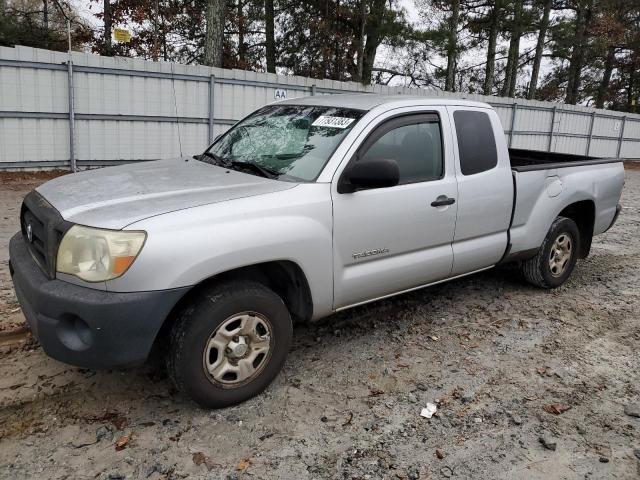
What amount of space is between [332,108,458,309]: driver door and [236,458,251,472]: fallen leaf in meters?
1.16

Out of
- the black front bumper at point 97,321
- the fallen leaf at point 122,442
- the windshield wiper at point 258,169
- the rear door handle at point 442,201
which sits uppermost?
the windshield wiper at point 258,169

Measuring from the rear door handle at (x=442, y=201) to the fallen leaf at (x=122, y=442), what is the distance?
247 centimetres

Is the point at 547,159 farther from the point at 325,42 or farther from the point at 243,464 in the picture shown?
the point at 325,42

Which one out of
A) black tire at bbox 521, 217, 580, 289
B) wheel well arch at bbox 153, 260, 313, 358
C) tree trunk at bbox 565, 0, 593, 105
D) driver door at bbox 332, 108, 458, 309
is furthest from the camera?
tree trunk at bbox 565, 0, 593, 105

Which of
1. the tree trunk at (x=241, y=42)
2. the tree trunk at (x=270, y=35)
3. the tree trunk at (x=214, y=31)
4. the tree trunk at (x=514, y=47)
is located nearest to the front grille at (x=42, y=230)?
the tree trunk at (x=214, y=31)

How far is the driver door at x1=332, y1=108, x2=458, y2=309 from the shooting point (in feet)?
11.6

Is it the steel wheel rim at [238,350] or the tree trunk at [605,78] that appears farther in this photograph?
the tree trunk at [605,78]

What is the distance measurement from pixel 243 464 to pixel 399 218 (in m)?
1.86

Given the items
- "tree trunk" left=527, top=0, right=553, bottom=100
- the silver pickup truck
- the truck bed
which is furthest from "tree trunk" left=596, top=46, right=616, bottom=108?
the silver pickup truck

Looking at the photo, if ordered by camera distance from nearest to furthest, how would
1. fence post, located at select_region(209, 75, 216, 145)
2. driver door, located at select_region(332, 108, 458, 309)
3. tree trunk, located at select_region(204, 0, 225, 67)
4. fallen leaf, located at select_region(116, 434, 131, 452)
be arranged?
fallen leaf, located at select_region(116, 434, 131, 452) < driver door, located at select_region(332, 108, 458, 309) < fence post, located at select_region(209, 75, 216, 145) < tree trunk, located at select_region(204, 0, 225, 67)

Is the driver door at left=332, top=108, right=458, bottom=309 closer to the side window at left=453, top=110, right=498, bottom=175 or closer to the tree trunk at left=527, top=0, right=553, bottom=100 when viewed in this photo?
the side window at left=453, top=110, right=498, bottom=175

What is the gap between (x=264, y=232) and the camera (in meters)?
3.08

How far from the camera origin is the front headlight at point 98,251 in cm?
270

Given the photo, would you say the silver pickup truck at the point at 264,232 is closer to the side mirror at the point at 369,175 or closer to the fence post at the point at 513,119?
the side mirror at the point at 369,175
